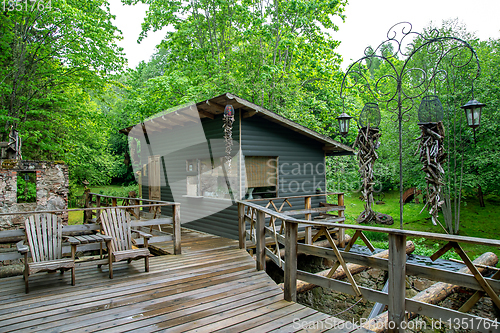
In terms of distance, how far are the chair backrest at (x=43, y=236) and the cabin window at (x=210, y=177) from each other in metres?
4.26

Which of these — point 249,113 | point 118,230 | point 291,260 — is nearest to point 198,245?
point 118,230

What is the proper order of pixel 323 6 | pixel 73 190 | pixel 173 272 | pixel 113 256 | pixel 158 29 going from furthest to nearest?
pixel 73 190 < pixel 158 29 < pixel 323 6 < pixel 173 272 < pixel 113 256

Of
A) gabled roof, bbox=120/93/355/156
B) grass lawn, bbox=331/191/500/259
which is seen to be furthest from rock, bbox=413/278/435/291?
gabled roof, bbox=120/93/355/156

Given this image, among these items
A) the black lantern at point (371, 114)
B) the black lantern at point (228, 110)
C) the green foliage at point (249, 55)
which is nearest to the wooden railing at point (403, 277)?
the black lantern at point (371, 114)

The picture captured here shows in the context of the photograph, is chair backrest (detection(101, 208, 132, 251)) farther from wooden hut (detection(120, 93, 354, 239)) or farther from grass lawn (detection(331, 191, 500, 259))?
grass lawn (detection(331, 191, 500, 259))

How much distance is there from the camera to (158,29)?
14.1 m

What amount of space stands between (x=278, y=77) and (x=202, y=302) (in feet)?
35.2

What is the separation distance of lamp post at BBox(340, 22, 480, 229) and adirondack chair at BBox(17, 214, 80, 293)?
14.7 feet

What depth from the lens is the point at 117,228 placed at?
471 centimetres

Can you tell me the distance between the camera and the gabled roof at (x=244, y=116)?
7.04 m

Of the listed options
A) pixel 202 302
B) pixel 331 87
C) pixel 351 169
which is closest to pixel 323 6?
pixel 331 87

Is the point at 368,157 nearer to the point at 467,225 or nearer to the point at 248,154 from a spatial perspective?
the point at 248,154

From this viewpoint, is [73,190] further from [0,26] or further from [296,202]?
[296,202]

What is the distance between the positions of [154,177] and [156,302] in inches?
323
